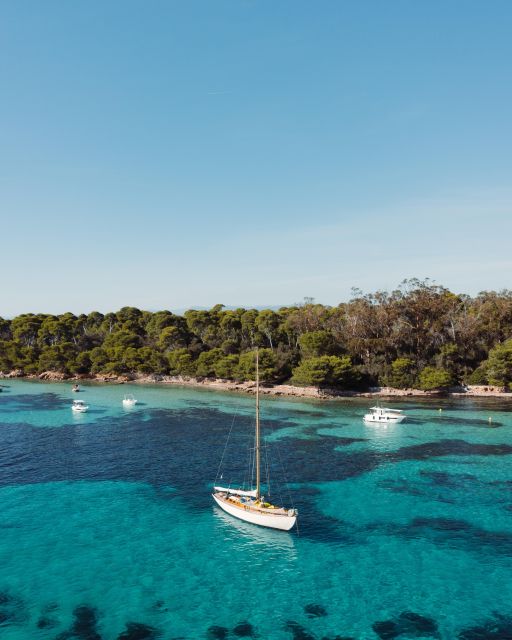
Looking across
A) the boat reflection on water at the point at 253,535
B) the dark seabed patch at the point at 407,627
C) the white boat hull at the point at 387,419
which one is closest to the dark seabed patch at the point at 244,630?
the dark seabed patch at the point at 407,627

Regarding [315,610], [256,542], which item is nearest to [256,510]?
[256,542]

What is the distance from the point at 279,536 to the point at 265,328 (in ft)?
341

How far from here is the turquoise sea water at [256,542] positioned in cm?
2925

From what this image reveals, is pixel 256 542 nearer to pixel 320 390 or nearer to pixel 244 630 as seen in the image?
pixel 244 630

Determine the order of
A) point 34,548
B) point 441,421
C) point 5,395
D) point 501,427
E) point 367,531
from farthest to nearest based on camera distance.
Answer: point 5,395
point 441,421
point 501,427
point 367,531
point 34,548

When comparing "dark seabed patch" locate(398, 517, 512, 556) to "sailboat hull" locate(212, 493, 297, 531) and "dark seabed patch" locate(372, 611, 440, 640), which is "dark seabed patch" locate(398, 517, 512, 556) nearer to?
"sailboat hull" locate(212, 493, 297, 531)

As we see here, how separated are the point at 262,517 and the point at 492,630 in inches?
728

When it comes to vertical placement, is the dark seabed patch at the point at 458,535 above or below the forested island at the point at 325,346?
below

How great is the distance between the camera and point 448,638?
27.4m

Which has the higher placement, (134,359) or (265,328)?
(265,328)

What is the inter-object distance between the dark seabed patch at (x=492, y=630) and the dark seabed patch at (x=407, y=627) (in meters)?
1.68

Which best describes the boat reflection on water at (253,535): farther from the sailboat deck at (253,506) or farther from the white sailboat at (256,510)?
the sailboat deck at (253,506)

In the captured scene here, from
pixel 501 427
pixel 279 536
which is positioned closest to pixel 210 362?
pixel 501 427

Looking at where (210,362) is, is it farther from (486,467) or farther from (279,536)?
(279,536)
